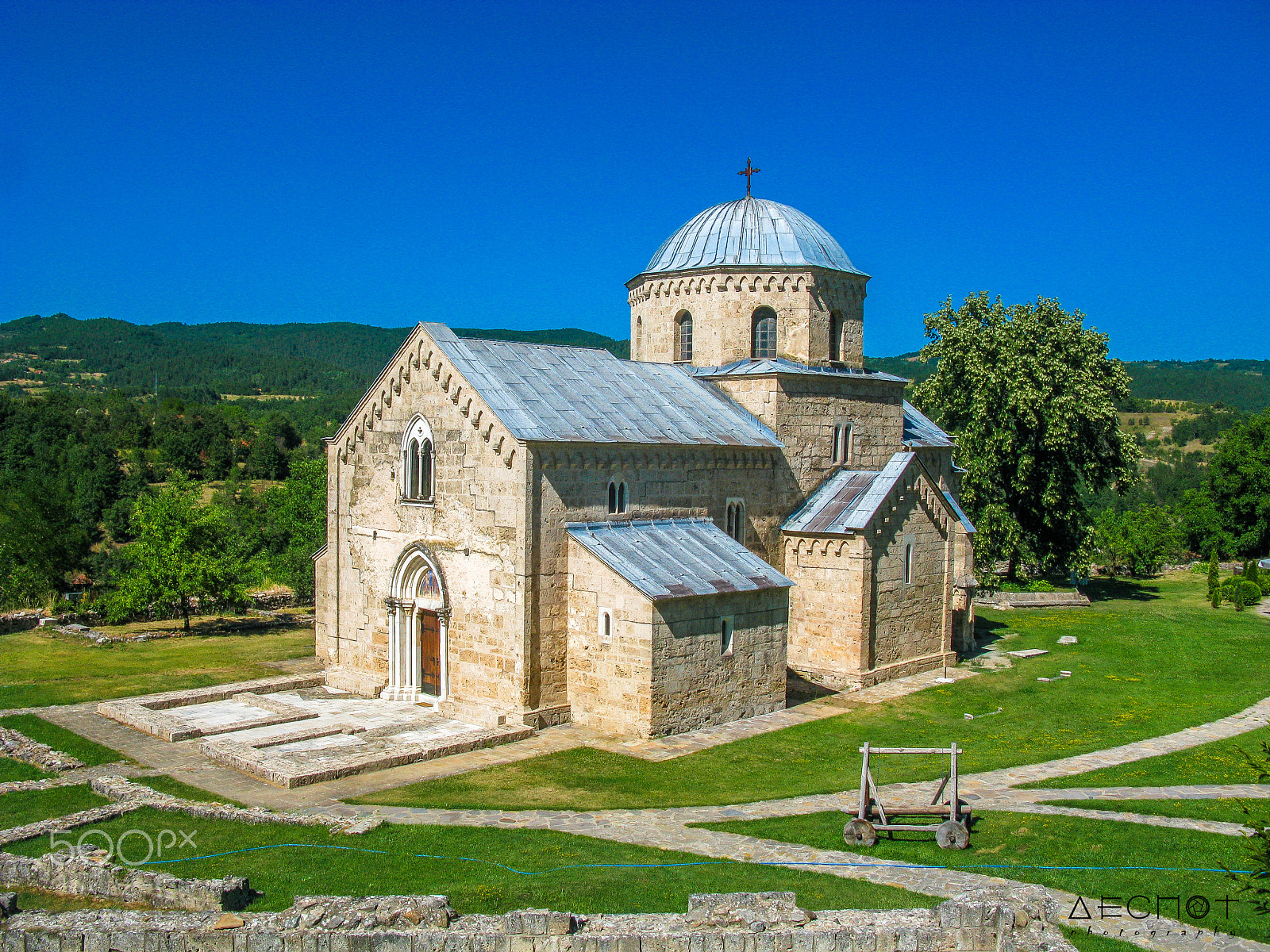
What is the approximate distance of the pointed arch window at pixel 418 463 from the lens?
25234 mm

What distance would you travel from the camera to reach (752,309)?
102 ft

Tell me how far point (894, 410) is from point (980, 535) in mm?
12468

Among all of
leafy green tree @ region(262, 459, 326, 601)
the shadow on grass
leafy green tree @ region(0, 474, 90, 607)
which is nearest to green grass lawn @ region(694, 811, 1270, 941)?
leafy green tree @ region(262, 459, 326, 601)

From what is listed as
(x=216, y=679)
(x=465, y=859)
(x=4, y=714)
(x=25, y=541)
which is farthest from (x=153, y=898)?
Result: (x=25, y=541)

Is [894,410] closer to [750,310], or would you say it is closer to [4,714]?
[750,310]

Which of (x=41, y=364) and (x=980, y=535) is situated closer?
(x=980, y=535)

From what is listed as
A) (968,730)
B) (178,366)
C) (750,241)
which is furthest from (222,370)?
(968,730)

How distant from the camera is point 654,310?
32.8 m

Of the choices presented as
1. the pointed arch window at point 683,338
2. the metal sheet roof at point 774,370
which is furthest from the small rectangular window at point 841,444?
the pointed arch window at point 683,338

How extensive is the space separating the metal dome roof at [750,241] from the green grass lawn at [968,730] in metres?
13.9

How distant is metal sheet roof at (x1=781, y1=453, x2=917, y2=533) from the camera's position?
1096 inches

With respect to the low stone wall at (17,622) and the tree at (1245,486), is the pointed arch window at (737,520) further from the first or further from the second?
the tree at (1245,486)

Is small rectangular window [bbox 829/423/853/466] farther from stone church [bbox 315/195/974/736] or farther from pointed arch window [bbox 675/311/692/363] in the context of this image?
pointed arch window [bbox 675/311/692/363]

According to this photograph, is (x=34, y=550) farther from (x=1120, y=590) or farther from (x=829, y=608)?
(x=1120, y=590)
